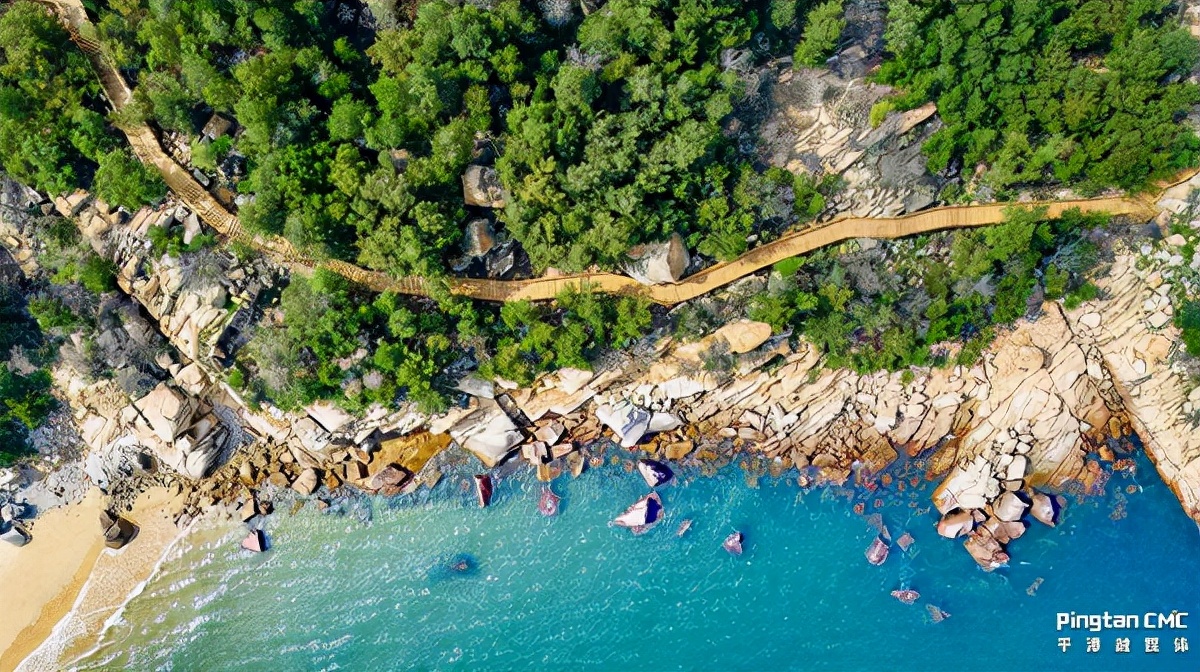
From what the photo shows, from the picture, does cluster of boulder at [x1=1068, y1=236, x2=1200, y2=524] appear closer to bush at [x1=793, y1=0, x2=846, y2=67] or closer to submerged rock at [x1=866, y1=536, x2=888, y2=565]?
submerged rock at [x1=866, y1=536, x2=888, y2=565]

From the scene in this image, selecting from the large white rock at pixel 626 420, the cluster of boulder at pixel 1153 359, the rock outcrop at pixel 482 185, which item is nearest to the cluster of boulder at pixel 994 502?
the cluster of boulder at pixel 1153 359

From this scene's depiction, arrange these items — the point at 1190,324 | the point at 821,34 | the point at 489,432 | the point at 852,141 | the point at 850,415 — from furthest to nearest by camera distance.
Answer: the point at 850,415, the point at 489,432, the point at 1190,324, the point at 852,141, the point at 821,34

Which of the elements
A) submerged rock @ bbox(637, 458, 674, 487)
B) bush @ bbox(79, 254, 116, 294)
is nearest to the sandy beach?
bush @ bbox(79, 254, 116, 294)

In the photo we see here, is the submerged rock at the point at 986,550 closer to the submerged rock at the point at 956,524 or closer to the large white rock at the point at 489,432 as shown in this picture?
the submerged rock at the point at 956,524

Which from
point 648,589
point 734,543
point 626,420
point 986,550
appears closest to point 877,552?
point 986,550

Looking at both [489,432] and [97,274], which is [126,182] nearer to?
[97,274]
